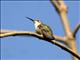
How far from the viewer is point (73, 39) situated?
4129mm

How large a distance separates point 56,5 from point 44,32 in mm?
1467

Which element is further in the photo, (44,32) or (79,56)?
(44,32)

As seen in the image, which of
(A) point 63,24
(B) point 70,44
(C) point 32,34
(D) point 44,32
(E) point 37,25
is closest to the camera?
(C) point 32,34

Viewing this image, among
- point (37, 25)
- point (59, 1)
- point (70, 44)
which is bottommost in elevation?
point (70, 44)

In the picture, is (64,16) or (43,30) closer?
(43,30)

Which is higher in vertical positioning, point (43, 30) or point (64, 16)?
point (64, 16)

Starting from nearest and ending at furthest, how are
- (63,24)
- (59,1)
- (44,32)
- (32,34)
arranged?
(32,34)
(44,32)
(63,24)
(59,1)

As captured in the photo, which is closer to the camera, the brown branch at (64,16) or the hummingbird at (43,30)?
the hummingbird at (43,30)

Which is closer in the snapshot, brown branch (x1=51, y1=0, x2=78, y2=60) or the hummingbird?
the hummingbird

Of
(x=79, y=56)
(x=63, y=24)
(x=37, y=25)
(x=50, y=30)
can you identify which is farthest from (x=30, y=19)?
(x=79, y=56)

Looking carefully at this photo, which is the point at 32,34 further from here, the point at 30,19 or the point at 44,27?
the point at 30,19

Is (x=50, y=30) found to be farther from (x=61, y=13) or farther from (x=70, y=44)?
(x=61, y=13)

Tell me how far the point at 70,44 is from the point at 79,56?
4.07 ft

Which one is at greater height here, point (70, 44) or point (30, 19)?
point (30, 19)
